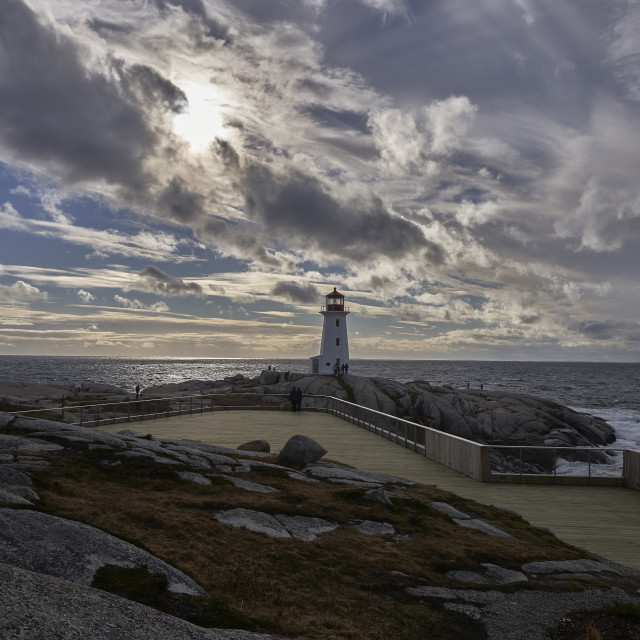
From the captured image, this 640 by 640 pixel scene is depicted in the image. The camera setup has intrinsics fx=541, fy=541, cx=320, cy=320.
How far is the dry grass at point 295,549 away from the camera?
6.30 metres

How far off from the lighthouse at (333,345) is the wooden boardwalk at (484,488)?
123 ft

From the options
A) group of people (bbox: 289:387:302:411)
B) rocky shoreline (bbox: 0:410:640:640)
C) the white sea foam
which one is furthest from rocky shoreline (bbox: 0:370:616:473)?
rocky shoreline (bbox: 0:410:640:640)

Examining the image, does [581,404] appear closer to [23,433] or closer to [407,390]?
[407,390]

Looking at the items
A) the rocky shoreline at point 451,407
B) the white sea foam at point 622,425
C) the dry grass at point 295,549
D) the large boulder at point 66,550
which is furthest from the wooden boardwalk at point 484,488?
the rocky shoreline at point 451,407

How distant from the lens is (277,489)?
38.7 ft

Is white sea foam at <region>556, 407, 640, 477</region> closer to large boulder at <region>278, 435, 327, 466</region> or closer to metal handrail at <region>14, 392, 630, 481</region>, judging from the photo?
metal handrail at <region>14, 392, 630, 481</region>

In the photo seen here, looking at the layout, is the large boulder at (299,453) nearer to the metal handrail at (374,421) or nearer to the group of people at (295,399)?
the metal handrail at (374,421)

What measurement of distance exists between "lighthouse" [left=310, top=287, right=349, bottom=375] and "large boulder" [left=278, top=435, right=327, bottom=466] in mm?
A: 50590

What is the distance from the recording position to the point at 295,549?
27.4 ft

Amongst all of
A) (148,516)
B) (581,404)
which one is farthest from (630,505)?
(581,404)

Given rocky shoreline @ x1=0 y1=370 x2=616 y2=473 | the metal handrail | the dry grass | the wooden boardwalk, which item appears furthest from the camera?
rocky shoreline @ x1=0 y1=370 x2=616 y2=473

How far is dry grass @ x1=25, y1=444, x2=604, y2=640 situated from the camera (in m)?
6.30

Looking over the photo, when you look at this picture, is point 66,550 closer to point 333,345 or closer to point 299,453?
point 299,453

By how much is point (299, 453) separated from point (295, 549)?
720cm
